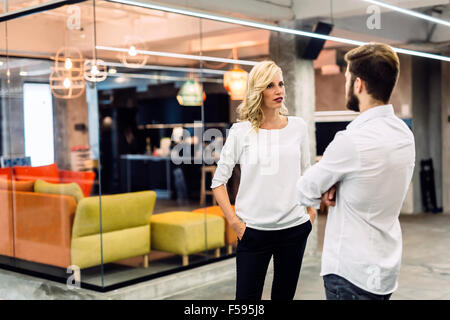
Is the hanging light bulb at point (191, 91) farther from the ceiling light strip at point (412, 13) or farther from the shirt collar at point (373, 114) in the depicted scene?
the shirt collar at point (373, 114)

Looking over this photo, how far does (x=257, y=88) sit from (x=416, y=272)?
320 centimetres

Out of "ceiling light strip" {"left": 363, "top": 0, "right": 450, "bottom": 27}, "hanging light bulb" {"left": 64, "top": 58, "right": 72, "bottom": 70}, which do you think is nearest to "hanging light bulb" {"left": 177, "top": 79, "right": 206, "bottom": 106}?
"hanging light bulb" {"left": 64, "top": 58, "right": 72, "bottom": 70}

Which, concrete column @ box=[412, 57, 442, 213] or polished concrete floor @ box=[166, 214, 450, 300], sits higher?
concrete column @ box=[412, 57, 442, 213]

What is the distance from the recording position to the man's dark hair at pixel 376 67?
1722 millimetres

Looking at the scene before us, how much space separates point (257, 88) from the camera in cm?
267

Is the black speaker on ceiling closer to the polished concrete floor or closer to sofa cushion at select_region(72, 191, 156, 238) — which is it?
the polished concrete floor

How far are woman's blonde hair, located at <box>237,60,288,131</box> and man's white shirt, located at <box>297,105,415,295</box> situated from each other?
0.96 meters

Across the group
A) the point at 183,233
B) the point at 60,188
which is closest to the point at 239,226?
the point at 183,233

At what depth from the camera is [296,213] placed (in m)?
2.67

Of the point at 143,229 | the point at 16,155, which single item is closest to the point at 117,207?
the point at 143,229

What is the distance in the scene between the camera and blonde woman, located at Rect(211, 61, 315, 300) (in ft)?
8.71

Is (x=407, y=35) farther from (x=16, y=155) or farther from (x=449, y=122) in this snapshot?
(x=16, y=155)

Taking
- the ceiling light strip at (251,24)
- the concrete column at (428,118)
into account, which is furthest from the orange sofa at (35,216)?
the concrete column at (428,118)

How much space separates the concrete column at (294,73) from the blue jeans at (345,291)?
427 centimetres
